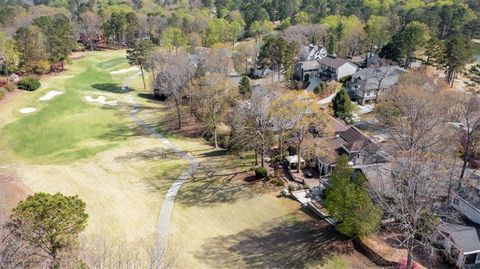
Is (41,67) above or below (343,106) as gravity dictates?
above

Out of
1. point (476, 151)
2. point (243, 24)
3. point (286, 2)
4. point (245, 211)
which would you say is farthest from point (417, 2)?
point (245, 211)

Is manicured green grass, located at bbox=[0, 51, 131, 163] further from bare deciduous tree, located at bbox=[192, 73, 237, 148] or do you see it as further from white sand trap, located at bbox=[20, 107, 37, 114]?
bare deciduous tree, located at bbox=[192, 73, 237, 148]

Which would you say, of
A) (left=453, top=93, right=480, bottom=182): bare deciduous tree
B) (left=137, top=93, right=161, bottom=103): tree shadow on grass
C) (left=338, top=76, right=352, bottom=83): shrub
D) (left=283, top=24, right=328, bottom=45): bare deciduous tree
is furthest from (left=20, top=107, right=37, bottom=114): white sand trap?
(left=453, top=93, right=480, bottom=182): bare deciduous tree

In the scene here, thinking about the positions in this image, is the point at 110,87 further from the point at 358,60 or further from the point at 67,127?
the point at 358,60

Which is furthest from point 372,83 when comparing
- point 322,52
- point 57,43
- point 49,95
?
point 57,43

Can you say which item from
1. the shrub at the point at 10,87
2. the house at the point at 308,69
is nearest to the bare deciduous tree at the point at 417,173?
the house at the point at 308,69
